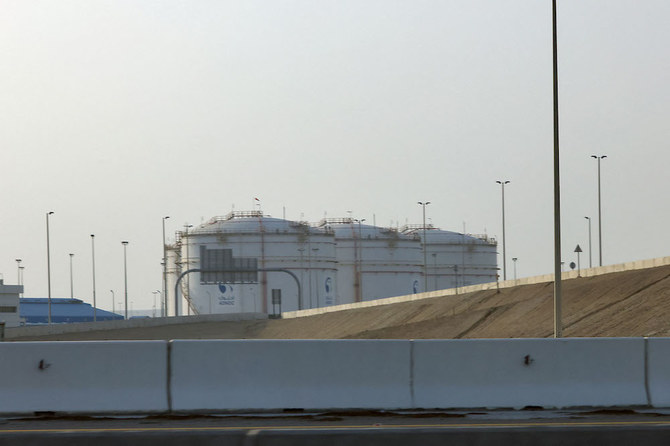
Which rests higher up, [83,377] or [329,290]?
[83,377]

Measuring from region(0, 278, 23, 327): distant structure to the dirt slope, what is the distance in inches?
1602

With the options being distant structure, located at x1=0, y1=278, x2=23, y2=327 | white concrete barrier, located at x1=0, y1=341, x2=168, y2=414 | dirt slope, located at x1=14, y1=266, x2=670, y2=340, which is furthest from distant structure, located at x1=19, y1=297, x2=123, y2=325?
white concrete barrier, located at x1=0, y1=341, x2=168, y2=414

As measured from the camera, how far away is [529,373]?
16.1 m

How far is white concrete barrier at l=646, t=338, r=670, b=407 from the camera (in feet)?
52.9

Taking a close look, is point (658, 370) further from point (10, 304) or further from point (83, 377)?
point (10, 304)

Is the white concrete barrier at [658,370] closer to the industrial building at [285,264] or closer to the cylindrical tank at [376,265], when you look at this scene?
the industrial building at [285,264]

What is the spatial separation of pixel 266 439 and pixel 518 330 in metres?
40.0

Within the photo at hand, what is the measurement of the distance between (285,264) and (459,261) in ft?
94.5

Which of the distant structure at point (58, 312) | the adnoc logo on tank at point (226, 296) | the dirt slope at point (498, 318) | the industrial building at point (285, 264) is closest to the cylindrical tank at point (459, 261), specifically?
the industrial building at point (285, 264)

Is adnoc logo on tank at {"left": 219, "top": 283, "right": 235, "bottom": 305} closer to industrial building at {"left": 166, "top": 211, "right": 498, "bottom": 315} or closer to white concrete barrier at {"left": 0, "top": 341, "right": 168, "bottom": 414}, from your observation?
industrial building at {"left": 166, "top": 211, "right": 498, "bottom": 315}

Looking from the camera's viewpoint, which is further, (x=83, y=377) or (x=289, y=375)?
(x=289, y=375)

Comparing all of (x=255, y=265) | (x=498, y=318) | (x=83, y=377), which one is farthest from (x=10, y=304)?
(x=83, y=377)

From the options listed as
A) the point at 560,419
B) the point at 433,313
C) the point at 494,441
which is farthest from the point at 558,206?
the point at 433,313

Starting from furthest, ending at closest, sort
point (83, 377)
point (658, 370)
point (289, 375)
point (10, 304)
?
1. point (10, 304)
2. point (658, 370)
3. point (289, 375)
4. point (83, 377)
